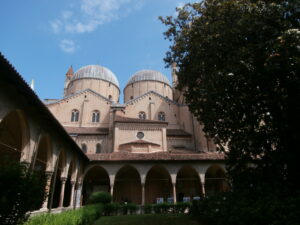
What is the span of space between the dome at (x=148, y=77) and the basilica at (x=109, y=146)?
6.63 feet

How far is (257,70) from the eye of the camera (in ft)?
25.2

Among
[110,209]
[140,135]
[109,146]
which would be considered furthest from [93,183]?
[110,209]

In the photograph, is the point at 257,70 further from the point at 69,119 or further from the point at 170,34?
the point at 69,119

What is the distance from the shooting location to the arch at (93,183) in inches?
861

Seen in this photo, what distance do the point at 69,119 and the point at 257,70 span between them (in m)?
23.2

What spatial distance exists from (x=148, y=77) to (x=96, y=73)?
8.38 m

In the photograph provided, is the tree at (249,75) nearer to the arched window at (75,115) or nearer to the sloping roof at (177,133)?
the sloping roof at (177,133)

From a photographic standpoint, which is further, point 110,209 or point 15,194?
point 110,209

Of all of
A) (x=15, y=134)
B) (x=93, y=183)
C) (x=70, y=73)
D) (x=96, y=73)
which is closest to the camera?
(x=15, y=134)

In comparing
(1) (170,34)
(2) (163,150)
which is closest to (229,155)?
(1) (170,34)

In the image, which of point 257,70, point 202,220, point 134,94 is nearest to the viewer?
point 257,70

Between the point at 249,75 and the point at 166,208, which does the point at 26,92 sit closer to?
the point at 249,75

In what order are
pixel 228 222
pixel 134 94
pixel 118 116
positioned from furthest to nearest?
1. pixel 134 94
2. pixel 118 116
3. pixel 228 222

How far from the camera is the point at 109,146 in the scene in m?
23.3
